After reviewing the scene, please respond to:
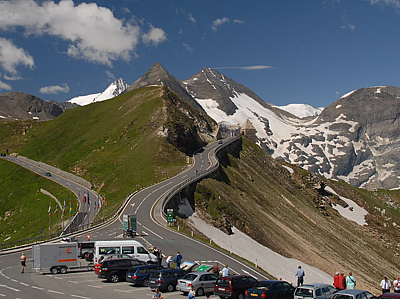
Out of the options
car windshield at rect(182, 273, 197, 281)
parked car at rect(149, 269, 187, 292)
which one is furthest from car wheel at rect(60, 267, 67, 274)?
car windshield at rect(182, 273, 197, 281)

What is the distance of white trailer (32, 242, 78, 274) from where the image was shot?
125ft

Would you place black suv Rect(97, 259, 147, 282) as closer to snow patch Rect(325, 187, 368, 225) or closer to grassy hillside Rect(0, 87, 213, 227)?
grassy hillside Rect(0, 87, 213, 227)

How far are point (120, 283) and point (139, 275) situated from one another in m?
2.50

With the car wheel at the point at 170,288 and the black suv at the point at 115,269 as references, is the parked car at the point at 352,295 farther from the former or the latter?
the black suv at the point at 115,269

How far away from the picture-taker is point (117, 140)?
5098 inches

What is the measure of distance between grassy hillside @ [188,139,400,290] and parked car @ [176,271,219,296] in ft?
145

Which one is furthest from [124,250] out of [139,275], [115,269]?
[139,275]

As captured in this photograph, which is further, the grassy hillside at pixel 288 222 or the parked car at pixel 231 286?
the grassy hillside at pixel 288 222

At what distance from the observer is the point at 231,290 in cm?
3053

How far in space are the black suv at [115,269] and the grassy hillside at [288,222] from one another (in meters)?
41.4

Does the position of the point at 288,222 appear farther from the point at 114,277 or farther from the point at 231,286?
the point at 231,286

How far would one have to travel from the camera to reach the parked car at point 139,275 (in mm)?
33562

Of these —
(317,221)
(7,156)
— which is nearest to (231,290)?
(317,221)

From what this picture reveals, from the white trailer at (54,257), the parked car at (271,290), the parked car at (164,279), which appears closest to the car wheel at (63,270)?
the white trailer at (54,257)
